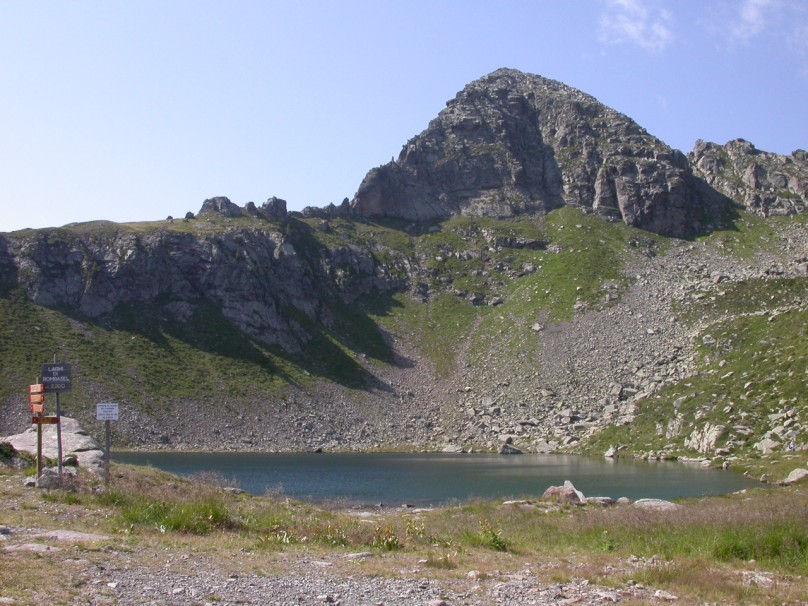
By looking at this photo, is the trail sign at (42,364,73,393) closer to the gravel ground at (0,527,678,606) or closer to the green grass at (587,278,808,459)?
the gravel ground at (0,527,678,606)

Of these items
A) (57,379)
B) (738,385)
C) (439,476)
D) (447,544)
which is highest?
(57,379)

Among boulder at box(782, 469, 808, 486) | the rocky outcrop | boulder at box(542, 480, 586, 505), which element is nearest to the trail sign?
boulder at box(542, 480, 586, 505)

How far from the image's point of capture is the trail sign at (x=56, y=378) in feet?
80.4

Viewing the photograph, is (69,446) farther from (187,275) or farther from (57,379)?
(187,275)

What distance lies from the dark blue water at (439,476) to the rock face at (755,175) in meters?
111

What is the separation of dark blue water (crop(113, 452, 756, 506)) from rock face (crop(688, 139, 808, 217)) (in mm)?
111380

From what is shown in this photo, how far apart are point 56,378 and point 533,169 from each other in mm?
171300

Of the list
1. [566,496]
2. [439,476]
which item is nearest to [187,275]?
[439,476]

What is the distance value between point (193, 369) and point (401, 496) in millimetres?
68513

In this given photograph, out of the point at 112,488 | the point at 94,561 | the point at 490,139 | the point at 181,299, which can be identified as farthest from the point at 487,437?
the point at 490,139

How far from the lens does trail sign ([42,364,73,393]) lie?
80.4 feet

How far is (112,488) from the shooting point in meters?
23.4

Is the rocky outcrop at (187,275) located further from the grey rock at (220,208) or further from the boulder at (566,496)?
the boulder at (566,496)

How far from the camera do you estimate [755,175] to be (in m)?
167
